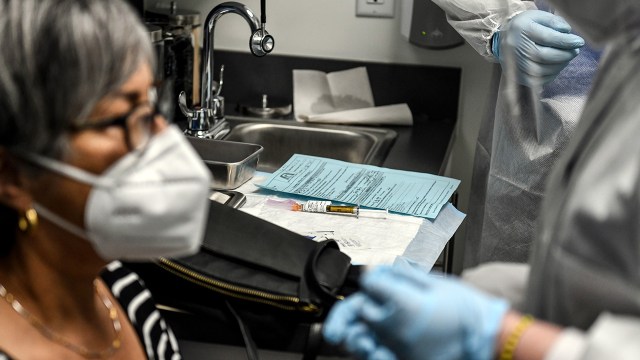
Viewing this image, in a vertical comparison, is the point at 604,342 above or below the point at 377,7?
below

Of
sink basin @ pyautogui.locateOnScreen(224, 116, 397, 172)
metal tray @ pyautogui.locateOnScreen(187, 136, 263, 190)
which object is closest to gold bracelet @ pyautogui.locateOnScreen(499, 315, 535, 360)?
metal tray @ pyautogui.locateOnScreen(187, 136, 263, 190)

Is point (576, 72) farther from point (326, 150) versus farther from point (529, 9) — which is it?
point (326, 150)

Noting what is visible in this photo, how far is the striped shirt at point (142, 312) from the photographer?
1307mm

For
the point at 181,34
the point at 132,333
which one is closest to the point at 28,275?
the point at 132,333

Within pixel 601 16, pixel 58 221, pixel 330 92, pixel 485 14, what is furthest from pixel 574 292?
pixel 330 92

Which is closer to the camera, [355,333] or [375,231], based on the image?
[355,333]

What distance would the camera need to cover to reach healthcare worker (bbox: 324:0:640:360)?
82 centimetres

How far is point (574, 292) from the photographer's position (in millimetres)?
877

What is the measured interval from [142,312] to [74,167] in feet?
1.18

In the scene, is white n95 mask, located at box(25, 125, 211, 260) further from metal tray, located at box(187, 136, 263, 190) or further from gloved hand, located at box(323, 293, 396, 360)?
metal tray, located at box(187, 136, 263, 190)

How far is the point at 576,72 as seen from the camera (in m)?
2.01

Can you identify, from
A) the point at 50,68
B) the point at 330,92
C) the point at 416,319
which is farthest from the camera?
the point at 330,92

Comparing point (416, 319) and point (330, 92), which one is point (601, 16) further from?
point (330, 92)

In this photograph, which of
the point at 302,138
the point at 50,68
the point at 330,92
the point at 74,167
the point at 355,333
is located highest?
the point at 50,68
